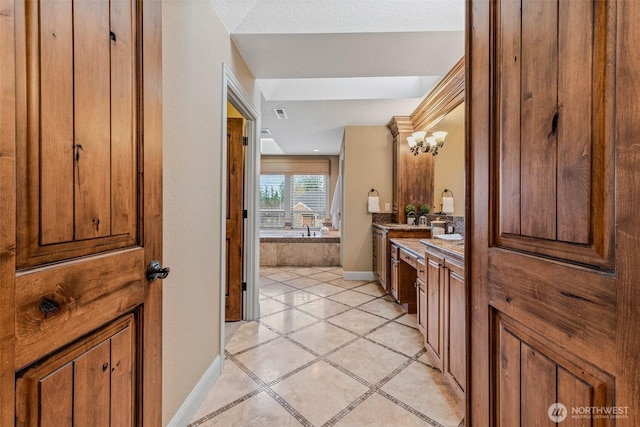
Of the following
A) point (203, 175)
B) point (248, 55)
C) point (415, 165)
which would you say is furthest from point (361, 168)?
point (203, 175)

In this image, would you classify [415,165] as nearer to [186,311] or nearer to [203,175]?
[203,175]

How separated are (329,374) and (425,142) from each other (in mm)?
2879

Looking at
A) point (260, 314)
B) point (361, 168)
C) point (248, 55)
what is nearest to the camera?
point (248, 55)

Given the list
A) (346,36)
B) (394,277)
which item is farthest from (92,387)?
(394,277)

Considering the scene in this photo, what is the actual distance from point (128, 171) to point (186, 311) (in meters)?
0.90

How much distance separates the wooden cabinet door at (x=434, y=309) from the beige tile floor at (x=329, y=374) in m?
0.15

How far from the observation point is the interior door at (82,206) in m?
0.51

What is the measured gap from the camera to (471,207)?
0.95m

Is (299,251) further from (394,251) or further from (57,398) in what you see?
(57,398)

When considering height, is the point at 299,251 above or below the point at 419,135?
below

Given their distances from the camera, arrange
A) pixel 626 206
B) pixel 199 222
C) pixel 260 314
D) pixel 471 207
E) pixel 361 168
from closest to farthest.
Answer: pixel 626 206 < pixel 471 207 < pixel 199 222 < pixel 260 314 < pixel 361 168

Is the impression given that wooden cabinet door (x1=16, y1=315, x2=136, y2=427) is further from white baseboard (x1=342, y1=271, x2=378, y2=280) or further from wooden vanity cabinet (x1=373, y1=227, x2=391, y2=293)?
white baseboard (x1=342, y1=271, x2=378, y2=280)

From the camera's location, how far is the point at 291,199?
6.79 metres

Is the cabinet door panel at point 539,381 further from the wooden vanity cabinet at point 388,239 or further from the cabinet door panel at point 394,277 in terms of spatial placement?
the wooden vanity cabinet at point 388,239
